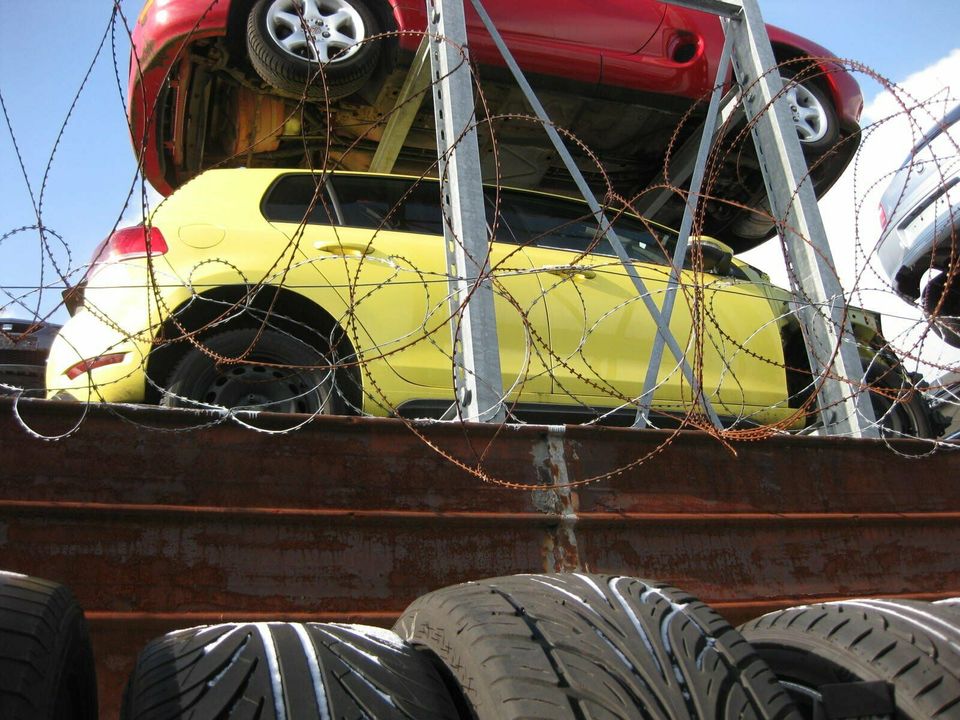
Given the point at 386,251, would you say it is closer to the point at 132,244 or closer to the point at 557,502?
the point at 132,244

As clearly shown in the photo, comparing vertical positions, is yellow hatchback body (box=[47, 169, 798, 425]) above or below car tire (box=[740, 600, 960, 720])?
above

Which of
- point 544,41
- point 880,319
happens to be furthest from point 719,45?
point 880,319

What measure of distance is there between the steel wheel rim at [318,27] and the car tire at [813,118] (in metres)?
3.22

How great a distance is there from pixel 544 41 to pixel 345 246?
246 cm

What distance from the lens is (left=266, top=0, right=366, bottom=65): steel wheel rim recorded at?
5.14m

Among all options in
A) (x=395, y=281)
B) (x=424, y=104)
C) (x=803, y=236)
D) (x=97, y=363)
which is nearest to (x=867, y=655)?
(x=803, y=236)

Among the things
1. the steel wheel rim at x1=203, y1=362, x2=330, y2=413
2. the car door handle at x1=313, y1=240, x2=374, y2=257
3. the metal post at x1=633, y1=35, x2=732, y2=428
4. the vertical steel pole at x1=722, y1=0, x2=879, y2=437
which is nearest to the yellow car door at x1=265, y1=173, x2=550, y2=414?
the car door handle at x1=313, y1=240, x2=374, y2=257

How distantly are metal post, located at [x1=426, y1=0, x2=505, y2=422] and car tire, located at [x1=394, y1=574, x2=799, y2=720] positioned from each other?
124cm

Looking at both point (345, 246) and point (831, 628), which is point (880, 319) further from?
point (831, 628)

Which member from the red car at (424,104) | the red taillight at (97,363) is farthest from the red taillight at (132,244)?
the red car at (424,104)

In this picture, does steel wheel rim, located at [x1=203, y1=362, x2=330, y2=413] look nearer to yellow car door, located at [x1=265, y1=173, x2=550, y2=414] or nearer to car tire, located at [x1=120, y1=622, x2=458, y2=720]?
yellow car door, located at [x1=265, y1=173, x2=550, y2=414]

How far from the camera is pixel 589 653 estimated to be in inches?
70.8

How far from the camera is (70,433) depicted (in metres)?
2.57

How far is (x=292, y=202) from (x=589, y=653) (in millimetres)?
3337
